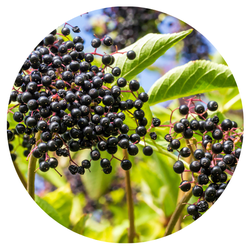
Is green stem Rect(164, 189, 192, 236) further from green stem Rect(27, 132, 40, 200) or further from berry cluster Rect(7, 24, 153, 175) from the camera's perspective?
green stem Rect(27, 132, 40, 200)

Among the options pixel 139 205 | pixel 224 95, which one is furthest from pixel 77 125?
pixel 139 205

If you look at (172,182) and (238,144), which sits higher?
(238,144)

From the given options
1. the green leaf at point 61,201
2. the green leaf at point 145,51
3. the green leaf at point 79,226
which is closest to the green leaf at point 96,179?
the green leaf at point 61,201

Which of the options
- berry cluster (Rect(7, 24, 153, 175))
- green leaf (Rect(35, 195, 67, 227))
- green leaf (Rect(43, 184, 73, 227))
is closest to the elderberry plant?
berry cluster (Rect(7, 24, 153, 175))

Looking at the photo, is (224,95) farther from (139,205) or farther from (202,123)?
(139,205)

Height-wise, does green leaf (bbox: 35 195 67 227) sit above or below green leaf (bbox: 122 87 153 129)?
below

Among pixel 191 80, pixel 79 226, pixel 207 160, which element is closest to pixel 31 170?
pixel 79 226
